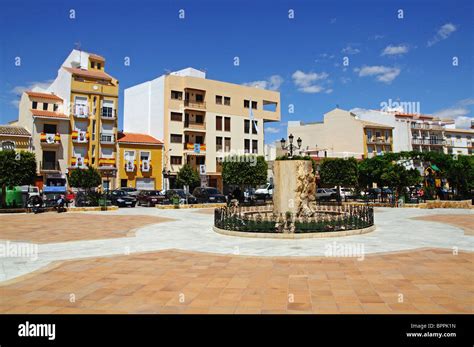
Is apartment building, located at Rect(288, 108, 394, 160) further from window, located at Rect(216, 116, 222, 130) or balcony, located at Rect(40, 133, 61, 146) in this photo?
balcony, located at Rect(40, 133, 61, 146)

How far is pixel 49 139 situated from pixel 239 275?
36795mm

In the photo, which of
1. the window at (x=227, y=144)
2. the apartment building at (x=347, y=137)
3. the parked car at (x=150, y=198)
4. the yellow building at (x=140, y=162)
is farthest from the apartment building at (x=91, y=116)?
the apartment building at (x=347, y=137)

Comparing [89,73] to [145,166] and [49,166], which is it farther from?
[145,166]

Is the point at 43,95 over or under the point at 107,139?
over

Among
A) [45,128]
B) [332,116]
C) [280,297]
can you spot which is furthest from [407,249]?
[332,116]

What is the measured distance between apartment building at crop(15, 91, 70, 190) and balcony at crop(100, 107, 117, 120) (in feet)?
12.3

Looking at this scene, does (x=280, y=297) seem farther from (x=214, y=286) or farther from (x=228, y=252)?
(x=228, y=252)

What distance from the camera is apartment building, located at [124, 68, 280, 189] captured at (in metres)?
45.8

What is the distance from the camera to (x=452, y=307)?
5.45 m

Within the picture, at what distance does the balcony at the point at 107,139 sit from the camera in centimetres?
4191

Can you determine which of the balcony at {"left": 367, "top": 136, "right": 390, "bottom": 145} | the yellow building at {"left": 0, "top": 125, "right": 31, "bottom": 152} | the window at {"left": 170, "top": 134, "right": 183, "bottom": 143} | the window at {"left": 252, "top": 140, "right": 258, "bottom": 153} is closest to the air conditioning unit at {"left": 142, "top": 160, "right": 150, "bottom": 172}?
the window at {"left": 170, "top": 134, "right": 183, "bottom": 143}

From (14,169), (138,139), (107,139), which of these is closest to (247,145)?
(138,139)

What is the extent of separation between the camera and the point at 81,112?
40562mm

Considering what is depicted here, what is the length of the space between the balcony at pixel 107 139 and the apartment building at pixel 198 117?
604 cm
